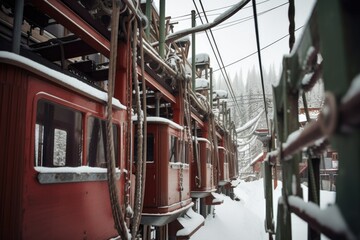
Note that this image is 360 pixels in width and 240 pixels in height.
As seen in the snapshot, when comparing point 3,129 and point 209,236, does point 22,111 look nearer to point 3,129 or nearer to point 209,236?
point 3,129

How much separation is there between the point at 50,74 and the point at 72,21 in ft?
4.67

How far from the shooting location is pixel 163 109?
10203 millimetres

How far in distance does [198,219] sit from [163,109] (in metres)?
4.05

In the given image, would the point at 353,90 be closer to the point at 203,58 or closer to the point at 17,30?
the point at 17,30

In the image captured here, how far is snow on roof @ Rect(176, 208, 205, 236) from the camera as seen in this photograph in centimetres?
686

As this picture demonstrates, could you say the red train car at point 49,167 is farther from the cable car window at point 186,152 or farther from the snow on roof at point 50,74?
the cable car window at point 186,152

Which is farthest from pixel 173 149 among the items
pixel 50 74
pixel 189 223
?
pixel 50 74

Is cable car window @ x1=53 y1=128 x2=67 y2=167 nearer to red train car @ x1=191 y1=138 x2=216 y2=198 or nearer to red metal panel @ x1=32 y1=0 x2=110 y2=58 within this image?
red metal panel @ x1=32 y1=0 x2=110 y2=58

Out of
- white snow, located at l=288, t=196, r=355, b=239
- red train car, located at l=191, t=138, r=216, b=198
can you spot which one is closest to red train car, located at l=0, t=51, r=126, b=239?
white snow, located at l=288, t=196, r=355, b=239

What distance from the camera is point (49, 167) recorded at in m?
2.57

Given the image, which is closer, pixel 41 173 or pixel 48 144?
pixel 41 173

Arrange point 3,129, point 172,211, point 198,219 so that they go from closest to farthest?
1. point 3,129
2. point 172,211
3. point 198,219

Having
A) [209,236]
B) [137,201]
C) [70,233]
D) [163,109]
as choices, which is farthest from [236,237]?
[70,233]

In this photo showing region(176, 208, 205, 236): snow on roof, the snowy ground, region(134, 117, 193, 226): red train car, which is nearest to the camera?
region(134, 117, 193, 226): red train car
